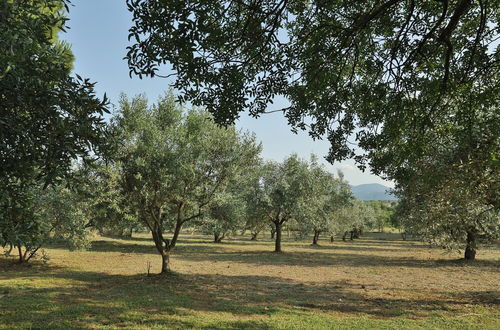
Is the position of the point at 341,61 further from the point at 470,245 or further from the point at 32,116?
the point at 470,245

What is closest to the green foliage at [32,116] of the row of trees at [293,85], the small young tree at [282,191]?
the row of trees at [293,85]

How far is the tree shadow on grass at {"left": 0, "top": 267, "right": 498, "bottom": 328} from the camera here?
10.8 metres

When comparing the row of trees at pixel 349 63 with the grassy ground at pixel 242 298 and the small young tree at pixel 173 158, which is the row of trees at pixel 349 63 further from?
the small young tree at pixel 173 158

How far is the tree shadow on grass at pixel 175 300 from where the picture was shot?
10.8 m

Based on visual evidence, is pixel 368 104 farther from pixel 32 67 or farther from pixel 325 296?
pixel 325 296

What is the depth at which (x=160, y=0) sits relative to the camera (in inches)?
209

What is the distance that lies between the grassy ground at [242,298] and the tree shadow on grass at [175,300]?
0.13 feet

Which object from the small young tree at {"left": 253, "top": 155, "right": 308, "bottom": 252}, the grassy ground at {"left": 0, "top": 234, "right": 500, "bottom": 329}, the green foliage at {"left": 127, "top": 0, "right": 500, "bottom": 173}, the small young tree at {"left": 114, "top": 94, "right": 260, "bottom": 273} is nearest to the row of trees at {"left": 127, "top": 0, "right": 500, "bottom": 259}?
the green foliage at {"left": 127, "top": 0, "right": 500, "bottom": 173}

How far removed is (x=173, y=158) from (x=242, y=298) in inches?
302

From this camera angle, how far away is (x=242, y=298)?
1465 centimetres

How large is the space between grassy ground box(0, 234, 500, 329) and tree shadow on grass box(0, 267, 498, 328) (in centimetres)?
4

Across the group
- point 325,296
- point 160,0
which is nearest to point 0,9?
point 160,0

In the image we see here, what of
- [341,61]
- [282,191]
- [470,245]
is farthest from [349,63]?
[282,191]

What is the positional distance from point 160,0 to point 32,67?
2298 millimetres
